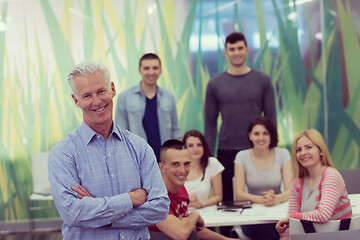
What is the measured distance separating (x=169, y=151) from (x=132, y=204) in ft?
4.14

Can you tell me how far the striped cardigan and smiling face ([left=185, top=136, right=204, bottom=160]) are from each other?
119cm

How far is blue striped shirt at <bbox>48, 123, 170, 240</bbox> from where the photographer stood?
1.85 meters

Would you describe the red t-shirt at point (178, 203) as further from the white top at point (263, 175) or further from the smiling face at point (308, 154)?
the white top at point (263, 175)

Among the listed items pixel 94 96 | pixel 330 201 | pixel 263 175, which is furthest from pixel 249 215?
pixel 94 96

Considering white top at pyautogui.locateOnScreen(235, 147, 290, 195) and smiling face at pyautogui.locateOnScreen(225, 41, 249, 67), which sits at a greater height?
smiling face at pyautogui.locateOnScreen(225, 41, 249, 67)

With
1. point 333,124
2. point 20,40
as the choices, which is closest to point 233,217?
point 333,124

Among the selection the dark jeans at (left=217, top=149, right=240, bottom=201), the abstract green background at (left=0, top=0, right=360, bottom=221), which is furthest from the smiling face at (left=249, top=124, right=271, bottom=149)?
the abstract green background at (left=0, top=0, right=360, bottom=221)

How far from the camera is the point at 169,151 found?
3141mm

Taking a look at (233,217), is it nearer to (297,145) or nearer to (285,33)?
(297,145)

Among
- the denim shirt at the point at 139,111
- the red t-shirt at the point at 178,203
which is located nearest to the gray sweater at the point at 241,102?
the denim shirt at the point at 139,111

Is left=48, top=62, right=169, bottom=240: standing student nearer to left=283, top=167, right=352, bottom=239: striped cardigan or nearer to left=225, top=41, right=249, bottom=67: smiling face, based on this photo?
left=283, top=167, right=352, bottom=239: striped cardigan

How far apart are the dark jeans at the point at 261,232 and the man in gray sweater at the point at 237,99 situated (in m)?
0.87

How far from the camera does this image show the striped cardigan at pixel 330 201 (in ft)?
9.83

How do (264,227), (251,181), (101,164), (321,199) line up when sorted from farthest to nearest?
1. (251,181)
2. (264,227)
3. (321,199)
4. (101,164)
